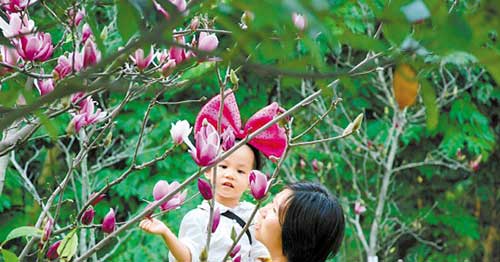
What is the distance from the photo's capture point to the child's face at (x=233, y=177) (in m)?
2.93

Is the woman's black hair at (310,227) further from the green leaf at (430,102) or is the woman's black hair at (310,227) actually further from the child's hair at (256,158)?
the green leaf at (430,102)

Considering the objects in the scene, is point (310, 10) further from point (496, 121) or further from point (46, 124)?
point (496, 121)

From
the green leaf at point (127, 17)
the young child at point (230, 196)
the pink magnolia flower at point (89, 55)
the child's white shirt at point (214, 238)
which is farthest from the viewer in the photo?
the child's white shirt at point (214, 238)

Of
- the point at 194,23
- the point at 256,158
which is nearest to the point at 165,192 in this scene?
the point at 194,23

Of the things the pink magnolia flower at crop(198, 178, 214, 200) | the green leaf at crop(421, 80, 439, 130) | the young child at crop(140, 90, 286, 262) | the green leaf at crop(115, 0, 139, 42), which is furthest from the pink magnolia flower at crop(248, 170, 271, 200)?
the green leaf at crop(115, 0, 139, 42)

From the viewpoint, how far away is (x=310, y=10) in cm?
79

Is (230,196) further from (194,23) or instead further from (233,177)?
(194,23)

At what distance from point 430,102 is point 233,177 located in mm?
2086

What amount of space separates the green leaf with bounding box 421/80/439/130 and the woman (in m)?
1.79

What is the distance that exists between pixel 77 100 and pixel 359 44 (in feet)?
3.67

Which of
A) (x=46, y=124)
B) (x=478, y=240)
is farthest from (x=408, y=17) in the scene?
(x=478, y=240)

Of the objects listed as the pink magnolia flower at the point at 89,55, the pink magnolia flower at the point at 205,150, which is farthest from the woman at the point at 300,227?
the pink magnolia flower at the point at 89,55

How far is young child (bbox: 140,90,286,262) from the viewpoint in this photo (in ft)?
8.14

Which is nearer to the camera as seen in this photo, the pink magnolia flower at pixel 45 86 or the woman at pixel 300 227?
the pink magnolia flower at pixel 45 86
